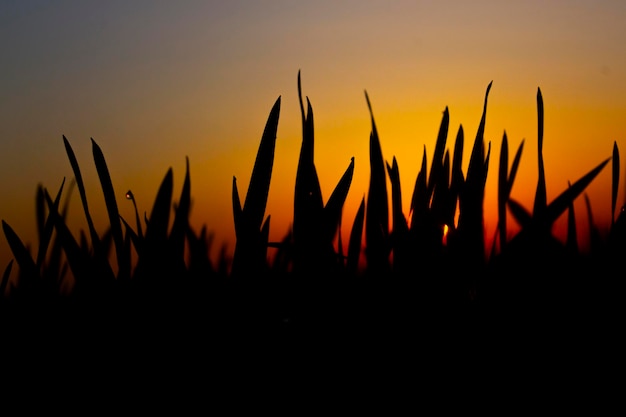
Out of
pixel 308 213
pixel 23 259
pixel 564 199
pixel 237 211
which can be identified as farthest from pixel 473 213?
pixel 23 259

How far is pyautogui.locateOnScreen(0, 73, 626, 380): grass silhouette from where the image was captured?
90 centimetres

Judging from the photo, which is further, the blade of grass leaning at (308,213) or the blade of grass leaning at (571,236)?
the blade of grass leaning at (571,236)

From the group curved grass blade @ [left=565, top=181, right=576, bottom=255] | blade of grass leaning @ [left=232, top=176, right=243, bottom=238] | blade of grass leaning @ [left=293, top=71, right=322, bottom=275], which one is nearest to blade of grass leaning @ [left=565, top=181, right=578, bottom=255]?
curved grass blade @ [left=565, top=181, right=576, bottom=255]

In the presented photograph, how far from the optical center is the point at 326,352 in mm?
866

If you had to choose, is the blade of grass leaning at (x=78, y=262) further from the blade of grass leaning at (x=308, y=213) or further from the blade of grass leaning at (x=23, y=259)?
the blade of grass leaning at (x=308, y=213)

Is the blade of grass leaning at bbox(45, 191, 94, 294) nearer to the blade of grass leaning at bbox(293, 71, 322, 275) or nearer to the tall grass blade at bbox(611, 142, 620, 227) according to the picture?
the blade of grass leaning at bbox(293, 71, 322, 275)

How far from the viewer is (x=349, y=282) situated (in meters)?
1.02

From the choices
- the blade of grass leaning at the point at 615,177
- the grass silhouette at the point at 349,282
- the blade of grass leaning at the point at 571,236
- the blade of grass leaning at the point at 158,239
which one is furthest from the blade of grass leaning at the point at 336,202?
the blade of grass leaning at the point at 615,177

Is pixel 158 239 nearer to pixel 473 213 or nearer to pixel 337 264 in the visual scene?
pixel 337 264

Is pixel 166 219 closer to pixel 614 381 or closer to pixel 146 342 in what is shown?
pixel 146 342

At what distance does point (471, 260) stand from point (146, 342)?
1.36 ft

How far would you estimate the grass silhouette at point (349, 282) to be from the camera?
901mm

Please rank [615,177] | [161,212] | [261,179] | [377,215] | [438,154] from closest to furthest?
[161,212], [261,179], [377,215], [438,154], [615,177]

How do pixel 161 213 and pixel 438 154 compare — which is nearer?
pixel 161 213
